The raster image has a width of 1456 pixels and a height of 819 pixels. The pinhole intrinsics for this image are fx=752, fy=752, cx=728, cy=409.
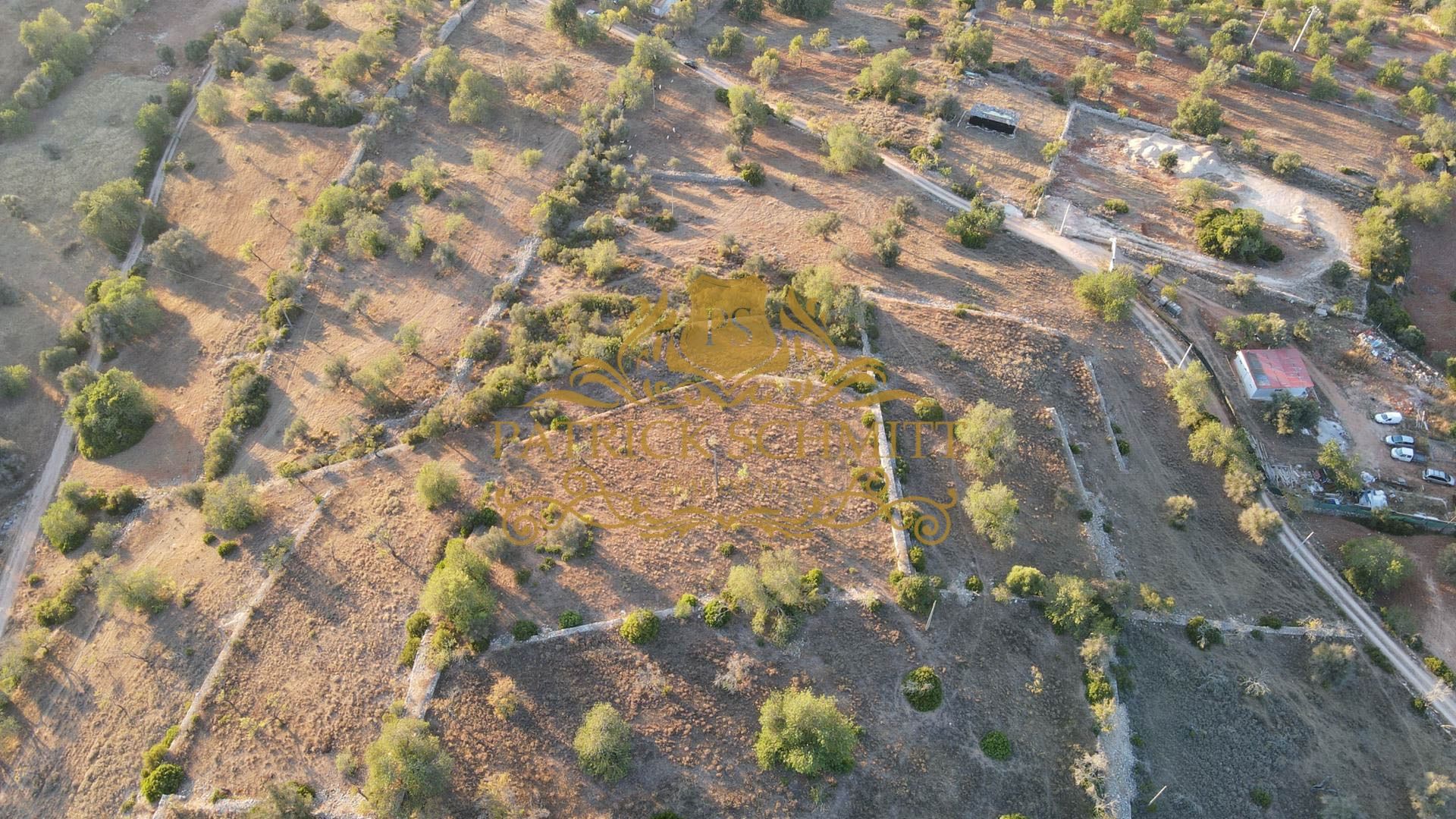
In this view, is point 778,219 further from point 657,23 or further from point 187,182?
point 187,182

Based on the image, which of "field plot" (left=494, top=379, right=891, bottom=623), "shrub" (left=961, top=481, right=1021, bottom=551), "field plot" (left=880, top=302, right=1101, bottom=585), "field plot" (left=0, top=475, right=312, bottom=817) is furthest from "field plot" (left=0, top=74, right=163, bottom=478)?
"shrub" (left=961, top=481, right=1021, bottom=551)

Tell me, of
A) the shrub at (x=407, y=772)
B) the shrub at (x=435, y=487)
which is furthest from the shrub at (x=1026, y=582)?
the shrub at (x=435, y=487)

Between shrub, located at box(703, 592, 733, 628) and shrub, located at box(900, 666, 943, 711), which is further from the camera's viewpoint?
shrub, located at box(703, 592, 733, 628)

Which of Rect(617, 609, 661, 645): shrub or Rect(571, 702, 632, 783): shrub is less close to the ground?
Rect(617, 609, 661, 645): shrub

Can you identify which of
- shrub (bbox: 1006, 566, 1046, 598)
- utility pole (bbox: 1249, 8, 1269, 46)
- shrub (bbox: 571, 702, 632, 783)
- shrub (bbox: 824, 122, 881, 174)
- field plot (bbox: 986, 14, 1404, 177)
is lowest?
shrub (bbox: 571, 702, 632, 783)

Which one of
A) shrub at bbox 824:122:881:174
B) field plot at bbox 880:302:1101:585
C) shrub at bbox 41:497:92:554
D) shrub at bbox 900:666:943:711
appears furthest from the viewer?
shrub at bbox 824:122:881:174

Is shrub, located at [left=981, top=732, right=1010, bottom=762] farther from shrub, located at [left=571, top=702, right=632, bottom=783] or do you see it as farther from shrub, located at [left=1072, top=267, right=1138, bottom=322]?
shrub, located at [left=1072, top=267, right=1138, bottom=322]
